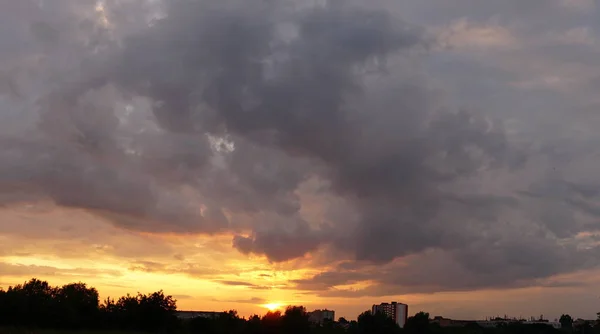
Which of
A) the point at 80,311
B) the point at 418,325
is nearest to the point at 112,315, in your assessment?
the point at 80,311

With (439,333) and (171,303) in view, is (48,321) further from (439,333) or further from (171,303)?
(439,333)

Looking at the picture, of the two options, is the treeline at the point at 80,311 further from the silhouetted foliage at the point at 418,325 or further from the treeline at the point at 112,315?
the silhouetted foliage at the point at 418,325

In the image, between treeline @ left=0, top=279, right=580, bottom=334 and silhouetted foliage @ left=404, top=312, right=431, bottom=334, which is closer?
treeline @ left=0, top=279, right=580, bottom=334

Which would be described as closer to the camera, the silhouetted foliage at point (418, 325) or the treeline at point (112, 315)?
the treeline at point (112, 315)

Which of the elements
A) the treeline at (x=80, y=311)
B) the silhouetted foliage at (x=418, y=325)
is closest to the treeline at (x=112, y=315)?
the treeline at (x=80, y=311)

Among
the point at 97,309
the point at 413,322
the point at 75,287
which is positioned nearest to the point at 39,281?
the point at 75,287

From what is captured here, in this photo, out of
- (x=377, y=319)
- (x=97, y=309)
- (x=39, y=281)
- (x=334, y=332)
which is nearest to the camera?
(x=97, y=309)

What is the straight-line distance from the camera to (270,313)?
489ft

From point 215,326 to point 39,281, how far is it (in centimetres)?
4062

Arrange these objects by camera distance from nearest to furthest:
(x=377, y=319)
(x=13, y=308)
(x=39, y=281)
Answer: (x=13, y=308), (x=39, y=281), (x=377, y=319)

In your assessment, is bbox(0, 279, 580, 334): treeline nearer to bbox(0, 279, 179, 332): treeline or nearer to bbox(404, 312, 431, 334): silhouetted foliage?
bbox(0, 279, 179, 332): treeline

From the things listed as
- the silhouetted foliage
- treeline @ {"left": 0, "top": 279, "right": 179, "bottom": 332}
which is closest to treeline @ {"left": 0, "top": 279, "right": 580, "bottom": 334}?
treeline @ {"left": 0, "top": 279, "right": 179, "bottom": 332}

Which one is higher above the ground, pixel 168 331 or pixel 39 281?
pixel 39 281

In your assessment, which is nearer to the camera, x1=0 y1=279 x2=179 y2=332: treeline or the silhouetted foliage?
x1=0 y1=279 x2=179 y2=332: treeline
